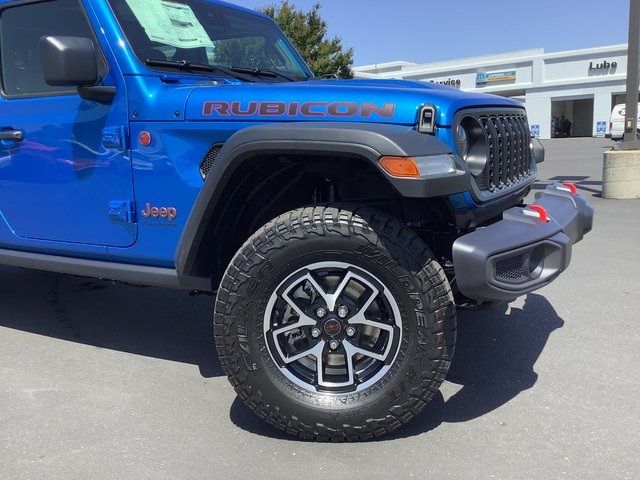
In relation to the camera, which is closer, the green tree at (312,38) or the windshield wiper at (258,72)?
the windshield wiper at (258,72)

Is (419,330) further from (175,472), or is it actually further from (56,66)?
(56,66)

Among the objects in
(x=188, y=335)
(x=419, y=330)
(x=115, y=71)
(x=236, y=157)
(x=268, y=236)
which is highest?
(x=115, y=71)

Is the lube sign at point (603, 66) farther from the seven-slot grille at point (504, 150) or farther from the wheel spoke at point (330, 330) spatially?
the wheel spoke at point (330, 330)

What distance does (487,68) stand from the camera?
150 feet

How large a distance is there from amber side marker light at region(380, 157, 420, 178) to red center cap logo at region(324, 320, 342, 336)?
72cm

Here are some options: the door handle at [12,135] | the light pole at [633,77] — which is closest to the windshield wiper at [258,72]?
the door handle at [12,135]

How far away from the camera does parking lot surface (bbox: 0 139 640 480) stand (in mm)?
2486

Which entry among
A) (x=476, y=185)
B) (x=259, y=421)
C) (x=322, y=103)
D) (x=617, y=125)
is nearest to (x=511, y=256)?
(x=476, y=185)

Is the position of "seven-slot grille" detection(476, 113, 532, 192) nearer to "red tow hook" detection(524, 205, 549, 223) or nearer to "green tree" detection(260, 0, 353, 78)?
"red tow hook" detection(524, 205, 549, 223)

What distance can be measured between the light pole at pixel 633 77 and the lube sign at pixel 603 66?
34.5 meters

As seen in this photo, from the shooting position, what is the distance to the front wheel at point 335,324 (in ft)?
8.13

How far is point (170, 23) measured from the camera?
3297 millimetres

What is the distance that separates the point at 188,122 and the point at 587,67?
44728mm

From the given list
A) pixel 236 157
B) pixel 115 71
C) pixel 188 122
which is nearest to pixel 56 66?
pixel 115 71
